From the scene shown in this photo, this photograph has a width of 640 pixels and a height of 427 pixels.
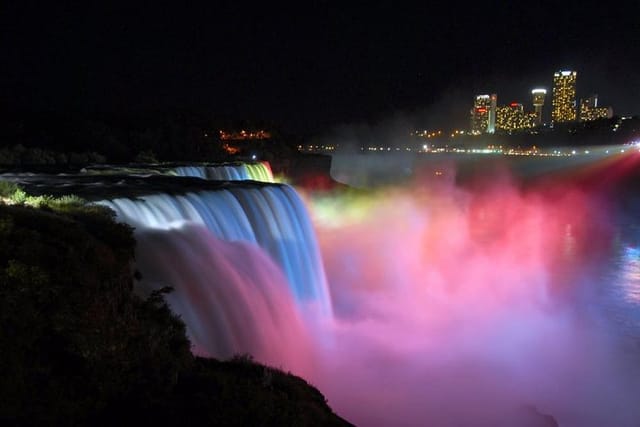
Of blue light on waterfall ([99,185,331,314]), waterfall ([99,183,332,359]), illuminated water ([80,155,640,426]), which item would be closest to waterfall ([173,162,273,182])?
illuminated water ([80,155,640,426])

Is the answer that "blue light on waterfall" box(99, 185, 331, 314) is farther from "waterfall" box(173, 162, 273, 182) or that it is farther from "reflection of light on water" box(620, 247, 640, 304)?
"reflection of light on water" box(620, 247, 640, 304)

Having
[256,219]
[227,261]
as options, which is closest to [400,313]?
[256,219]

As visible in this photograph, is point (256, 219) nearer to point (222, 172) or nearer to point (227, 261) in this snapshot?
point (227, 261)

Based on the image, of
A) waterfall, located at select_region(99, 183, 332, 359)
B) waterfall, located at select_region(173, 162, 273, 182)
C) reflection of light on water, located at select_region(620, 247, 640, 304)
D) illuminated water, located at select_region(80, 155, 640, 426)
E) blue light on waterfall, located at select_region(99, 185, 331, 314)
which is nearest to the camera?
waterfall, located at select_region(99, 183, 332, 359)

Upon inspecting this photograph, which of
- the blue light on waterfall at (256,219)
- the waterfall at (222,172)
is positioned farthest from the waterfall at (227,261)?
the waterfall at (222,172)

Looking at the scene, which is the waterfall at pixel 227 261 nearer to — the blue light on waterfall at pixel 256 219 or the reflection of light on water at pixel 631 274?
the blue light on waterfall at pixel 256 219
